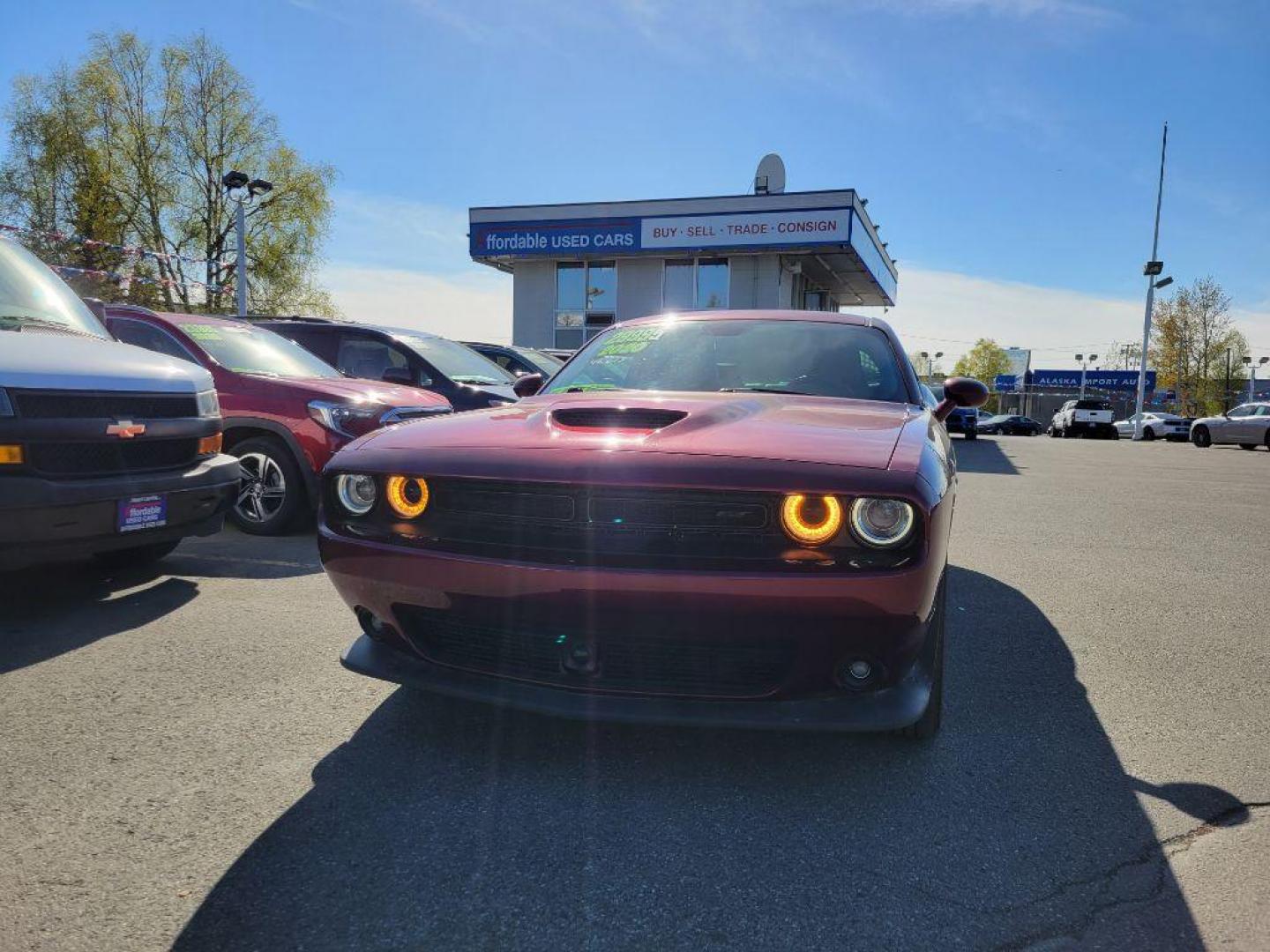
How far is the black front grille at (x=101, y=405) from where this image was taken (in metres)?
3.37

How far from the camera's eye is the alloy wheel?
568cm

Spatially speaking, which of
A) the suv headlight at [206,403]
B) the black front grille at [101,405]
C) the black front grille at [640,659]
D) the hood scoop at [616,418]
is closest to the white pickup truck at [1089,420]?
the suv headlight at [206,403]

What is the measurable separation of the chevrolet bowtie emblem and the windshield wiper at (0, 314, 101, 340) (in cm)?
84

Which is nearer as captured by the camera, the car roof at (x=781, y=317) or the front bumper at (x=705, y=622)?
the front bumper at (x=705, y=622)

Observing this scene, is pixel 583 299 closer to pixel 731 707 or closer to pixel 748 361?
pixel 748 361

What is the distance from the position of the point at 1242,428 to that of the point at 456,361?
84.9 ft

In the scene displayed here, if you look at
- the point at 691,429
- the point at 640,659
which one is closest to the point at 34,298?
the point at 691,429

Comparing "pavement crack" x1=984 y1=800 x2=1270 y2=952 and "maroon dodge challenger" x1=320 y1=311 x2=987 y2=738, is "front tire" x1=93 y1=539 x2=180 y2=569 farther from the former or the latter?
"pavement crack" x1=984 y1=800 x2=1270 y2=952

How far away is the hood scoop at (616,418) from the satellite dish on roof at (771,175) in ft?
80.5

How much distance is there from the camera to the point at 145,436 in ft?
12.6

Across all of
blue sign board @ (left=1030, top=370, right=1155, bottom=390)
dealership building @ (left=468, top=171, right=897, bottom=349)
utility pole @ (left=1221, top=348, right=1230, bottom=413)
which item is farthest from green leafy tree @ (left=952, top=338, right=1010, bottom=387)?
Answer: dealership building @ (left=468, top=171, right=897, bottom=349)

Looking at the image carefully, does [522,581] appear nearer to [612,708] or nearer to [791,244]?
[612,708]

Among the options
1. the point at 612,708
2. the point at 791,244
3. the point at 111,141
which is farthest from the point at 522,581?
the point at 111,141

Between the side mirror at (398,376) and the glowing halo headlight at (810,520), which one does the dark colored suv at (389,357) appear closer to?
the side mirror at (398,376)
